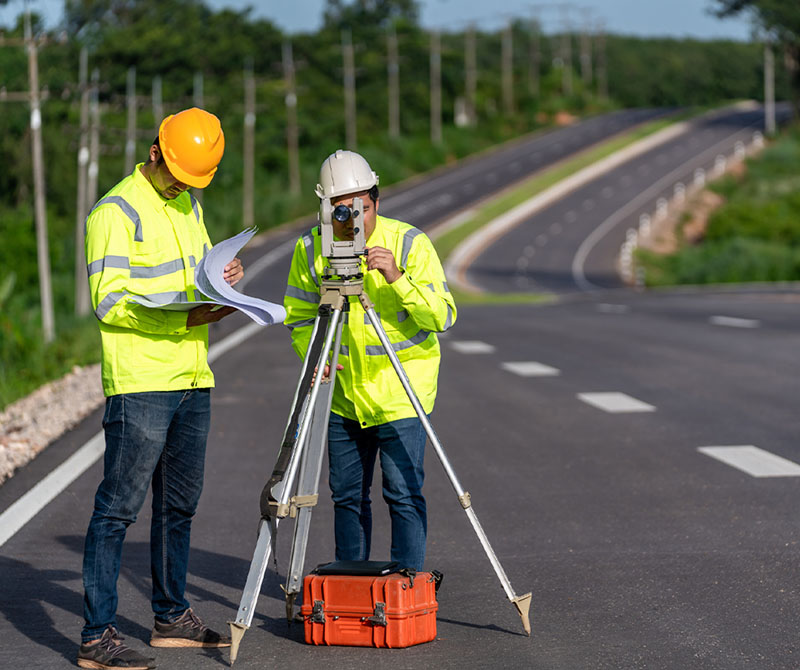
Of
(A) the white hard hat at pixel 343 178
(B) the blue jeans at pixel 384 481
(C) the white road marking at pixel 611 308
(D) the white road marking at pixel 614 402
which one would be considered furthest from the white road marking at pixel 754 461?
(C) the white road marking at pixel 611 308

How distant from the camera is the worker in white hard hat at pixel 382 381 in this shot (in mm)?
5664

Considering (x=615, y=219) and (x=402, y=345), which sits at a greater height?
(x=402, y=345)

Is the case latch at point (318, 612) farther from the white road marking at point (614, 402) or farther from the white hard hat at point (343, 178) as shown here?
the white road marking at point (614, 402)

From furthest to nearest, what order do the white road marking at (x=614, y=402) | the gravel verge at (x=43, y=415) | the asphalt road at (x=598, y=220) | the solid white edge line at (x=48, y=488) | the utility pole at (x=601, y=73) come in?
the utility pole at (x=601, y=73), the asphalt road at (x=598, y=220), the white road marking at (x=614, y=402), the gravel verge at (x=43, y=415), the solid white edge line at (x=48, y=488)

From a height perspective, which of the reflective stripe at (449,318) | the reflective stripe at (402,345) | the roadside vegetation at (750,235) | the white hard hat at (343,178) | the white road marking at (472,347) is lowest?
the roadside vegetation at (750,235)

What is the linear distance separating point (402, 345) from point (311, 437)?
20.8 inches

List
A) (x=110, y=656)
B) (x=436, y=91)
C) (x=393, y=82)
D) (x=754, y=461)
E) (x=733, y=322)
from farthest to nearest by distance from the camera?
(x=436, y=91) → (x=393, y=82) → (x=733, y=322) → (x=754, y=461) → (x=110, y=656)

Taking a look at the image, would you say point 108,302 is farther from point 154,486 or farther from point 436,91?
point 436,91

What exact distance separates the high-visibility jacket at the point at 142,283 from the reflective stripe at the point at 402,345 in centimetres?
68

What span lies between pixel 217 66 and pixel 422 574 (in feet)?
328

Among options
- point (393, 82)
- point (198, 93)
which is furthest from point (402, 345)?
point (393, 82)

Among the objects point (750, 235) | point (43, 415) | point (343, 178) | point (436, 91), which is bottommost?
point (750, 235)

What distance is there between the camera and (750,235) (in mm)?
67812

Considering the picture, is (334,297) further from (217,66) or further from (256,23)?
(256,23)
